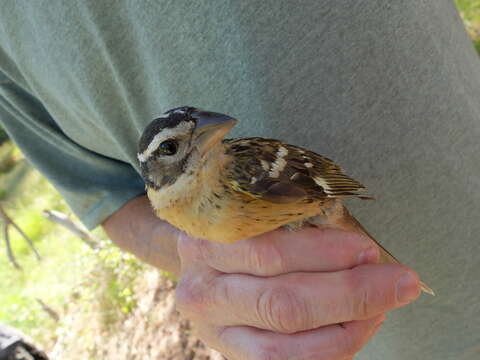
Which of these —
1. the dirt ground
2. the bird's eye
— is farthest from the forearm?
the dirt ground

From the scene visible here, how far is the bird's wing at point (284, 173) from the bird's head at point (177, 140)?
0.12m

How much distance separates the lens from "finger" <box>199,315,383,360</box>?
4.29ft

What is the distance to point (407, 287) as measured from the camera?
130 centimetres

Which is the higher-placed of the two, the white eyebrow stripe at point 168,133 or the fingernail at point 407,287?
the white eyebrow stripe at point 168,133

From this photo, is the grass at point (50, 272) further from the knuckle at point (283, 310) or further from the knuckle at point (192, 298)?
the knuckle at point (283, 310)

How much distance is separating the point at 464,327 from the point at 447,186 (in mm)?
574

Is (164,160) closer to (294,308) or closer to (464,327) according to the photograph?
(294,308)

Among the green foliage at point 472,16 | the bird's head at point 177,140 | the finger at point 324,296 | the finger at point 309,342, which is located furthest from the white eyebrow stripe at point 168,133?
the green foliage at point 472,16


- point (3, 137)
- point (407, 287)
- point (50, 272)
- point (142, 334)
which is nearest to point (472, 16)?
point (407, 287)

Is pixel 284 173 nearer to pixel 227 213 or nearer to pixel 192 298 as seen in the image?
pixel 227 213

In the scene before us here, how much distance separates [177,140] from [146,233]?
81 cm

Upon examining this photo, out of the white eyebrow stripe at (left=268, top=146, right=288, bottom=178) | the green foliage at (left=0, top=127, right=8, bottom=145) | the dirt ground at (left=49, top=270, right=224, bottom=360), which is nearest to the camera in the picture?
the white eyebrow stripe at (left=268, top=146, right=288, bottom=178)

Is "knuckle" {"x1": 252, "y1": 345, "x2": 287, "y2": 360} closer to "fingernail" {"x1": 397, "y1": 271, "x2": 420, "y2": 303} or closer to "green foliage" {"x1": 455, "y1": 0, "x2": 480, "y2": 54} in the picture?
"fingernail" {"x1": 397, "y1": 271, "x2": 420, "y2": 303}

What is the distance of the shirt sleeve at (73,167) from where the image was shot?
2.08m
